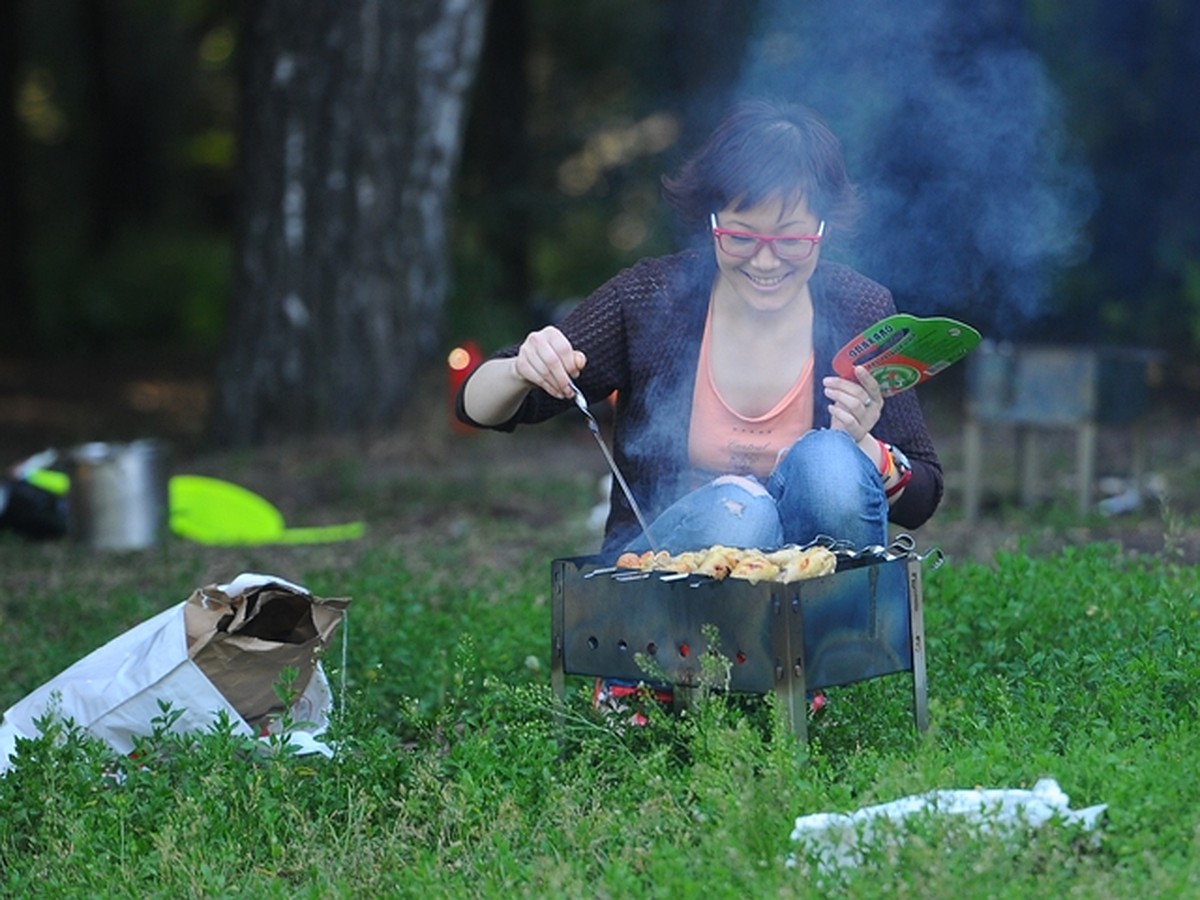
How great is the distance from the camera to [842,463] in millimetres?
3869

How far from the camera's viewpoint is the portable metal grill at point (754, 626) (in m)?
3.58

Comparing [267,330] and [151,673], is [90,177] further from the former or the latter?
[151,673]

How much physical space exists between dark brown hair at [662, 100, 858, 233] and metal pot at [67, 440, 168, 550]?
419cm

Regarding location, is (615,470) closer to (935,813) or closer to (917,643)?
(917,643)

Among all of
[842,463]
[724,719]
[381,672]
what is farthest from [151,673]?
[842,463]

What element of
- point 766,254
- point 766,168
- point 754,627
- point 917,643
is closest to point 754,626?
point 754,627

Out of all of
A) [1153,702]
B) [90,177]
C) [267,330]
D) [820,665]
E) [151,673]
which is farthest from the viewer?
[90,177]

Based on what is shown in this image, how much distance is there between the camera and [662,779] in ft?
11.9

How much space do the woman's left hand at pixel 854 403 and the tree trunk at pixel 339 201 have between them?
20.8 feet

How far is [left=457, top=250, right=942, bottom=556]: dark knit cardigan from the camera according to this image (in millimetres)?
4234

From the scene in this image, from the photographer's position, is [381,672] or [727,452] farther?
[381,672]

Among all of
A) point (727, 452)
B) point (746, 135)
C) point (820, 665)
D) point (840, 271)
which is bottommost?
point (820, 665)

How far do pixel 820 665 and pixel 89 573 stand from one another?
434cm

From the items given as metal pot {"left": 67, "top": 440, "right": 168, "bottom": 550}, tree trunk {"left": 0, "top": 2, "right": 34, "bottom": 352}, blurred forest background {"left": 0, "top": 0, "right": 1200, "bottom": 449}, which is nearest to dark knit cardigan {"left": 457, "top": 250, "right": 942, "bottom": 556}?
blurred forest background {"left": 0, "top": 0, "right": 1200, "bottom": 449}
